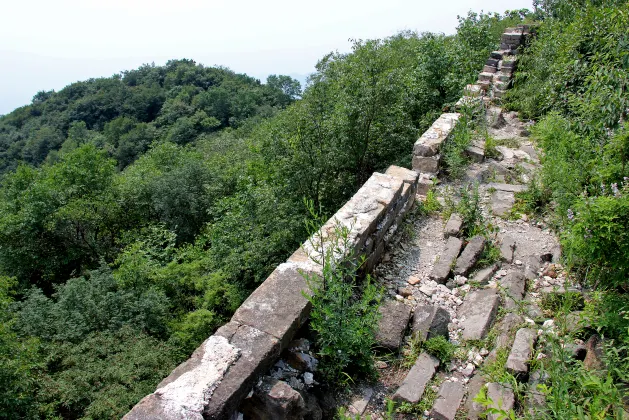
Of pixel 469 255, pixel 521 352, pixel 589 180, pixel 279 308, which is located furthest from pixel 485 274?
pixel 279 308

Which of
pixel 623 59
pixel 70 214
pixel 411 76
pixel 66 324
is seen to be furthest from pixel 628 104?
pixel 70 214

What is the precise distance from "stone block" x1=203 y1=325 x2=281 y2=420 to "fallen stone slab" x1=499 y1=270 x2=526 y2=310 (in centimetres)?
184

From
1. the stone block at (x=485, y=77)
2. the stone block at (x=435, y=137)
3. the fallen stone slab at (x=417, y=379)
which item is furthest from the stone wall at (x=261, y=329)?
the stone block at (x=485, y=77)

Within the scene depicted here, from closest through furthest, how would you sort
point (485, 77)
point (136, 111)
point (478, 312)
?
1. point (478, 312)
2. point (485, 77)
3. point (136, 111)

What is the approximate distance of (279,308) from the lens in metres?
2.75

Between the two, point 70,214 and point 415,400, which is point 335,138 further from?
point 70,214

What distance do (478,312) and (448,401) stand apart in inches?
33.1

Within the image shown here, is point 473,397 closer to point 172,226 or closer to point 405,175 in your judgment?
point 405,175

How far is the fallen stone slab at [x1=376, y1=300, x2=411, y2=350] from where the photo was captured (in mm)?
2967

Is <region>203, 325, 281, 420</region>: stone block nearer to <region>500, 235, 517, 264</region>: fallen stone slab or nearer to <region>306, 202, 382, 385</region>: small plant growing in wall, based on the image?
<region>306, 202, 382, 385</region>: small plant growing in wall

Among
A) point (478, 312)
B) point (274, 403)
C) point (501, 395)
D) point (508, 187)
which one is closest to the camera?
point (274, 403)

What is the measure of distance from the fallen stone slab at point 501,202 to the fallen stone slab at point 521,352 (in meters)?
1.92

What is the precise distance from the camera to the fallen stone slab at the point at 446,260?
3.66m

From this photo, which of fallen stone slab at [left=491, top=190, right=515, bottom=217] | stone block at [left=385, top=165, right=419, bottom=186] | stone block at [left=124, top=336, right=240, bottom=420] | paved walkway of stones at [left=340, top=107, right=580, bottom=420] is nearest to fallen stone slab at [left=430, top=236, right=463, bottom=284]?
paved walkway of stones at [left=340, top=107, right=580, bottom=420]
